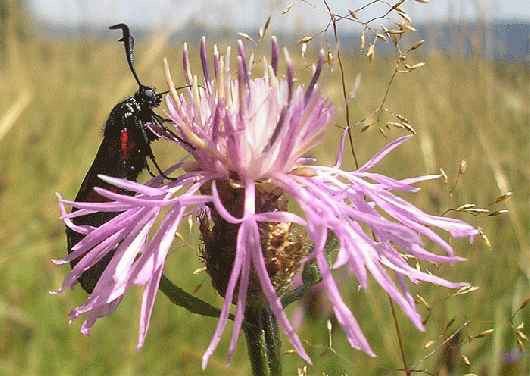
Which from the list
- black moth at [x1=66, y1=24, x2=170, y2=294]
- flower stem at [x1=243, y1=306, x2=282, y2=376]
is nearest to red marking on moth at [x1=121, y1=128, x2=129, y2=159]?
black moth at [x1=66, y1=24, x2=170, y2=294]

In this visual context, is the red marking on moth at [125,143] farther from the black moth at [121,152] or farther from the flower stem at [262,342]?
the flower stem at [262,342]

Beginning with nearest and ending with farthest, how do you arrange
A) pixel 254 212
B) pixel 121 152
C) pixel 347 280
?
pixel 254 212, pixel 121 152, pixel 347 280

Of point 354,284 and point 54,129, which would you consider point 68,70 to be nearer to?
point 54,129

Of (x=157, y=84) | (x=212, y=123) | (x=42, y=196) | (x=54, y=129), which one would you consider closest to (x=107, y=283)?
(x=212, y=123)

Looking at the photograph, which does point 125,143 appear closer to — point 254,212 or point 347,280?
point 254,212

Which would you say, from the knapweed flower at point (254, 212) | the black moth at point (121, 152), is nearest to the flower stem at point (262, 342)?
the knapweed flower at point (254, 212)

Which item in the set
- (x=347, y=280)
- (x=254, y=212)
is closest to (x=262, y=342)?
(x=254, y=212)

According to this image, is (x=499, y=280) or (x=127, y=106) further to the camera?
(x=499, y=280)
